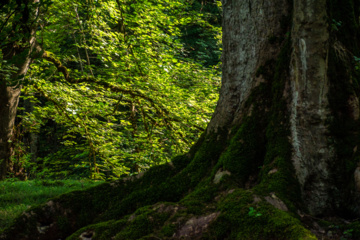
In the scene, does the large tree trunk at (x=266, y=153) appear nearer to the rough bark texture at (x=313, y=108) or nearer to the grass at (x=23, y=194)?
the rough bark texture at (x=313, y=108)

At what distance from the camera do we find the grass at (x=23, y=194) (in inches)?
189

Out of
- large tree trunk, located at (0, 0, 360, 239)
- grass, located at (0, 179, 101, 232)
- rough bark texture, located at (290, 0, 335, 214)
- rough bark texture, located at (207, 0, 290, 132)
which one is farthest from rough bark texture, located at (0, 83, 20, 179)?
rough bark texture, located at (290, 0, 335, 214)

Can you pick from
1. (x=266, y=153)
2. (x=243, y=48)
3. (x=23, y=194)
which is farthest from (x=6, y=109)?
(x=266, y=153)

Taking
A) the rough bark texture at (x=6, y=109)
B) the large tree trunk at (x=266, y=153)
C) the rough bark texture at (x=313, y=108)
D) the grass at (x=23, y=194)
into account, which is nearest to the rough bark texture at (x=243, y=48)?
the large tree trunk at (x=266, y=153)

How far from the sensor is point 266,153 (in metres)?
3.42

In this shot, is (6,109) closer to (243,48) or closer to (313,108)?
(243,48)

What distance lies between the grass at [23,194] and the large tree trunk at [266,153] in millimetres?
1311

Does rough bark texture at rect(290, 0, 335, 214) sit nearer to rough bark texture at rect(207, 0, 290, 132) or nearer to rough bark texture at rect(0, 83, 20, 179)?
rough bark texture at rect(207, 0, 290, 132)

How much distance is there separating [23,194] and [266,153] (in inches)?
208

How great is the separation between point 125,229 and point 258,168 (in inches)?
66.6

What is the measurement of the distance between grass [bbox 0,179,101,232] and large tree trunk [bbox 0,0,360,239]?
4.30ft

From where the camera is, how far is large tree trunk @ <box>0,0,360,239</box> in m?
2.81

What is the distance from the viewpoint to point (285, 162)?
10.3 ft

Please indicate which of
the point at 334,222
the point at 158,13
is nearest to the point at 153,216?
the point at 334,222
